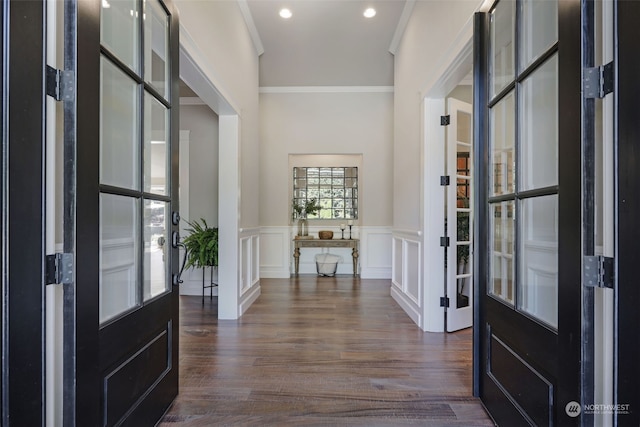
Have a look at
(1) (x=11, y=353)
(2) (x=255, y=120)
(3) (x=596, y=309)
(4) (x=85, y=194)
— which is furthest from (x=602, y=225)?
(2) (x=255, y=120)

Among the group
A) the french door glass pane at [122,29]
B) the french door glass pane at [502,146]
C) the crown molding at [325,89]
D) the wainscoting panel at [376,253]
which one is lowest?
the wainscoting panel at [376,253]

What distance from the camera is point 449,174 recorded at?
3.14 meters

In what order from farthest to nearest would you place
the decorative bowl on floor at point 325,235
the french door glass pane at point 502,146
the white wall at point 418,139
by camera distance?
the decorative bowl on floor at point 325,235 → the white wall at point 418,139 → the french door glass pane at point 502,146

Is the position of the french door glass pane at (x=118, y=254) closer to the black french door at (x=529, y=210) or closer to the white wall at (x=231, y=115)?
the white wall at (x=231, y=115)

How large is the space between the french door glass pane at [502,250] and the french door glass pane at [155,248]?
166 cm

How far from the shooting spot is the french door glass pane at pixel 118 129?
131 centimetres

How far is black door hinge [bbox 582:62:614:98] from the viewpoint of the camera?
1021mm

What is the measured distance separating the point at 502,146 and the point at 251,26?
344 cm

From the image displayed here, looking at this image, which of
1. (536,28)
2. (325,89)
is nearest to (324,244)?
(325,89)

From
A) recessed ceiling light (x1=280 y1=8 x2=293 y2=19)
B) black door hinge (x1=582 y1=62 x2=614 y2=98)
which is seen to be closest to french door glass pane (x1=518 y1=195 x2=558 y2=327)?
black door hinge (x1=582 y1=62 x2=614 y2=98)

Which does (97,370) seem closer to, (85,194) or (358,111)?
(85,194)

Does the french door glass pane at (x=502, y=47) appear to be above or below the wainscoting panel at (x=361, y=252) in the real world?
above

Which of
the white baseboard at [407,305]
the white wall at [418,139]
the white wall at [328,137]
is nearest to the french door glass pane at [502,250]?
the white wall at [418,139]

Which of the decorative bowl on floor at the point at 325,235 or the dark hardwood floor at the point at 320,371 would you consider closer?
the dark hardwood floor at the point at 320,371
